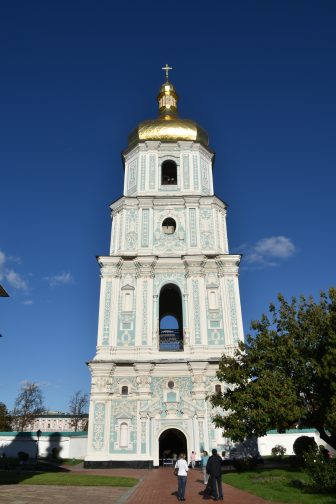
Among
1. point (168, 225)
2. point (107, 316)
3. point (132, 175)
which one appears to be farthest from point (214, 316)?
point (132, 175)

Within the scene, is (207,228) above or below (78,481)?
above

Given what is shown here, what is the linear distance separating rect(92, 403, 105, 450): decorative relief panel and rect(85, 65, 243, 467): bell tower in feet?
0.15

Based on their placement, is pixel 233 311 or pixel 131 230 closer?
pixel 233 311

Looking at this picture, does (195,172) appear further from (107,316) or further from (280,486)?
(280,486)

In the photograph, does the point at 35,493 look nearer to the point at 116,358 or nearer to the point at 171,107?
the point at 116,358

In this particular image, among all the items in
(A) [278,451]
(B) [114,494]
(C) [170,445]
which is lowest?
(B) [114,494]

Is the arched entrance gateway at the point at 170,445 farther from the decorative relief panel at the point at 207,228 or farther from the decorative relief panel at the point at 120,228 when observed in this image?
the decorative relief panel at the point at 120,228

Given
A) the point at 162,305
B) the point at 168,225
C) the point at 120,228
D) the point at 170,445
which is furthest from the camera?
the point at 162,305

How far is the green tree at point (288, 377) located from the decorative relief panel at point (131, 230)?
1079 centimetres

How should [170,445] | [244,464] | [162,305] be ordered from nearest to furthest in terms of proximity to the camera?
[244,464], [170,445], [162,305]

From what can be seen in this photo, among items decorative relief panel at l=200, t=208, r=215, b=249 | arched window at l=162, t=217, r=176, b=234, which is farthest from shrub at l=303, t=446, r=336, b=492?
arched window at l=162, t=217, r=176, b=234

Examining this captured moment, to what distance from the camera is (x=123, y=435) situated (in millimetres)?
20891

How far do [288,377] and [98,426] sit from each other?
9.99 metres

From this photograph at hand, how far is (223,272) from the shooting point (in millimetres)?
24734
